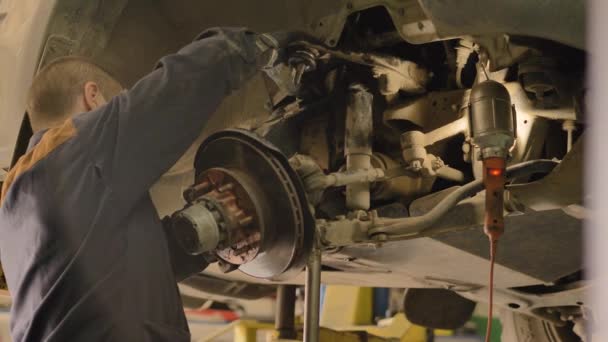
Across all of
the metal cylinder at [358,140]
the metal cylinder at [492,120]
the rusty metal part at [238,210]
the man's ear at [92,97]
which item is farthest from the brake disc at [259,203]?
the metal cylinder at [492,120]

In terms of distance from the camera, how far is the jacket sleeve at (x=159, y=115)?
122cm

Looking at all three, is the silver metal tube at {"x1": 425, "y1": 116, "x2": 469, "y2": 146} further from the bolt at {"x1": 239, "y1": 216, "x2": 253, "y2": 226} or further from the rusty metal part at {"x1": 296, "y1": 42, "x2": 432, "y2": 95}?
the bolt at {"x1": 239, "y1": 216, "x2": 253, "y2": 226}

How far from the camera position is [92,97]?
135 cm

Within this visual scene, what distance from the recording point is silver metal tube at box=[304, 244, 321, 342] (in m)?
1.52

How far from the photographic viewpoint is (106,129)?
123 cm

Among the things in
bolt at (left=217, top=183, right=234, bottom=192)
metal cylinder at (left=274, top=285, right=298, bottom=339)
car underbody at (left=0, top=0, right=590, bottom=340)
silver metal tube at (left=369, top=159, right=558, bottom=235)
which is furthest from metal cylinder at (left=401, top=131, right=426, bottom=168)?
metal cylinder at (left=274, top=285, right=298, bottom=339)

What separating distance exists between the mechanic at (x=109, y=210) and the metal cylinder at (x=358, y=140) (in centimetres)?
30

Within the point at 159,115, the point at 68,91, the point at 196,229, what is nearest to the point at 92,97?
the point at 68,91

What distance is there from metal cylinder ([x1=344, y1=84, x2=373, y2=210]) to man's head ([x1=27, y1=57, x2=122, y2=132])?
0.42m

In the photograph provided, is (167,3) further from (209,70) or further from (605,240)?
(605,240)

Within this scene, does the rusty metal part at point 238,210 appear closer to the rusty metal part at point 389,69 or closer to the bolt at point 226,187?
the bolt at point 226,187

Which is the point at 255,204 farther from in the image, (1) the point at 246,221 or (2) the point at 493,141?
(2) the point at 493,141

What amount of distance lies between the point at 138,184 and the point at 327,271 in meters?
0.80

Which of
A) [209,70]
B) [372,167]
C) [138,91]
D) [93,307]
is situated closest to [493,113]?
[372,167]
